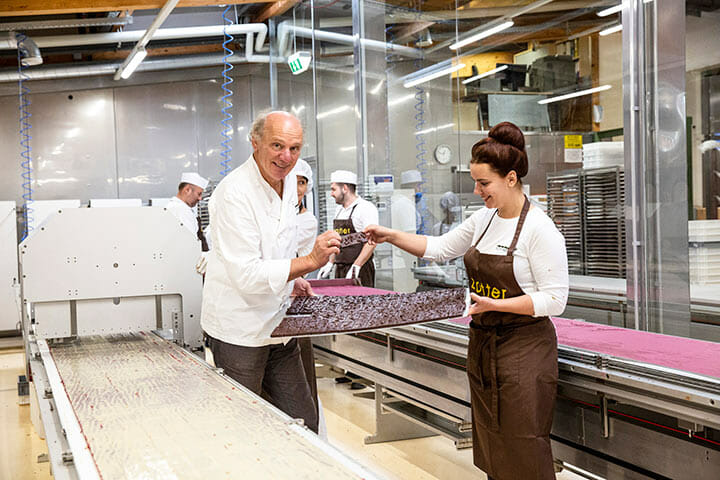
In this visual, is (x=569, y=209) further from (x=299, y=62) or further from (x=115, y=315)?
(x=299, y=62)

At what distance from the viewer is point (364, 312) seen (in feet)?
9.23

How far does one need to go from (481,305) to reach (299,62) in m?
→ 6.23

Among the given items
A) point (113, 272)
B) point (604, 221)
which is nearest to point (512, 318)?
point (604, 221)

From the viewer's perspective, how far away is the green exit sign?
7.83 m

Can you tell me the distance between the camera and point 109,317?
3436 mm

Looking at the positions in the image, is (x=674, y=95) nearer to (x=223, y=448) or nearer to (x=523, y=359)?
(x=523, y=359)

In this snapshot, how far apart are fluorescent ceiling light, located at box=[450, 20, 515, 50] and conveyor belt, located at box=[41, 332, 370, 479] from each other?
11.1ft

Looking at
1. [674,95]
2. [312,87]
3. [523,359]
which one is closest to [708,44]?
[674,95]

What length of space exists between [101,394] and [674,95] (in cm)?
305

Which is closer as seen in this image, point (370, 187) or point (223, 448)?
point (223, 448)

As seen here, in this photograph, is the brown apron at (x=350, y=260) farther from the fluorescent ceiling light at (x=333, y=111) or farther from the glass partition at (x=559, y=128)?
the fluorescent ceiling light at (x=333, y=111)

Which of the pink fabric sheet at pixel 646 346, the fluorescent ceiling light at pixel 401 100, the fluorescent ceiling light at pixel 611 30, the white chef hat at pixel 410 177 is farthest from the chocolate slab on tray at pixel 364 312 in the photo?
the fluorescent ceiling light at pixel 401 100

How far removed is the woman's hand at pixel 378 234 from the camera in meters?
2.84

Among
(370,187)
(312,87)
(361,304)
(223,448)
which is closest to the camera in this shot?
(223,448)
